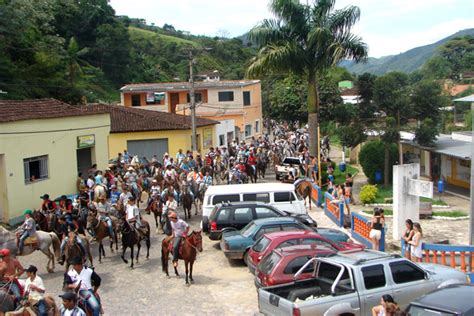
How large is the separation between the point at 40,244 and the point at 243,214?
651 centimetres

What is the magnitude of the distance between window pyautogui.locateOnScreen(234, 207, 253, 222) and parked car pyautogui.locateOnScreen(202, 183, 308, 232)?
1605mm

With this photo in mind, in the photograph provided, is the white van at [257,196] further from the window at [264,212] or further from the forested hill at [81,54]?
the forested hill at [81,54]

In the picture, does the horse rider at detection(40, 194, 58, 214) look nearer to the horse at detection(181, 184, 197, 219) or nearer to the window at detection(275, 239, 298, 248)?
the horse at detection(181, 184, 197, 219)

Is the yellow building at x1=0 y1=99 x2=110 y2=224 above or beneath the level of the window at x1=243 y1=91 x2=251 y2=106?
beneath

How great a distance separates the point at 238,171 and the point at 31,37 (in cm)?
2542

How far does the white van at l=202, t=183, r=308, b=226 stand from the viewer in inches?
819

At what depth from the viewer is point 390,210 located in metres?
26.6

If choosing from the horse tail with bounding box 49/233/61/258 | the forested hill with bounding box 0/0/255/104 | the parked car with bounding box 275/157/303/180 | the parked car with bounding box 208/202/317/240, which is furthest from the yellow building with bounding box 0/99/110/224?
the parked car with bounding box 275/157/303/180

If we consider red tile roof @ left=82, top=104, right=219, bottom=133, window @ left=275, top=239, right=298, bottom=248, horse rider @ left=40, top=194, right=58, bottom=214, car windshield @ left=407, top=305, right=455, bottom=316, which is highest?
red tile roof @ left=82, top=104, right=219, bottom=133

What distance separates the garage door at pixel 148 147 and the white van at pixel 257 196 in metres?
20.8

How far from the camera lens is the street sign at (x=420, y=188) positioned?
1862cm

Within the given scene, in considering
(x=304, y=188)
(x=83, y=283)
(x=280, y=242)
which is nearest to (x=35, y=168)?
(x=304, y=188)

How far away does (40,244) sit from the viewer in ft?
53.8

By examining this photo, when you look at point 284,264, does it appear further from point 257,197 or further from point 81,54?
point 81,54
